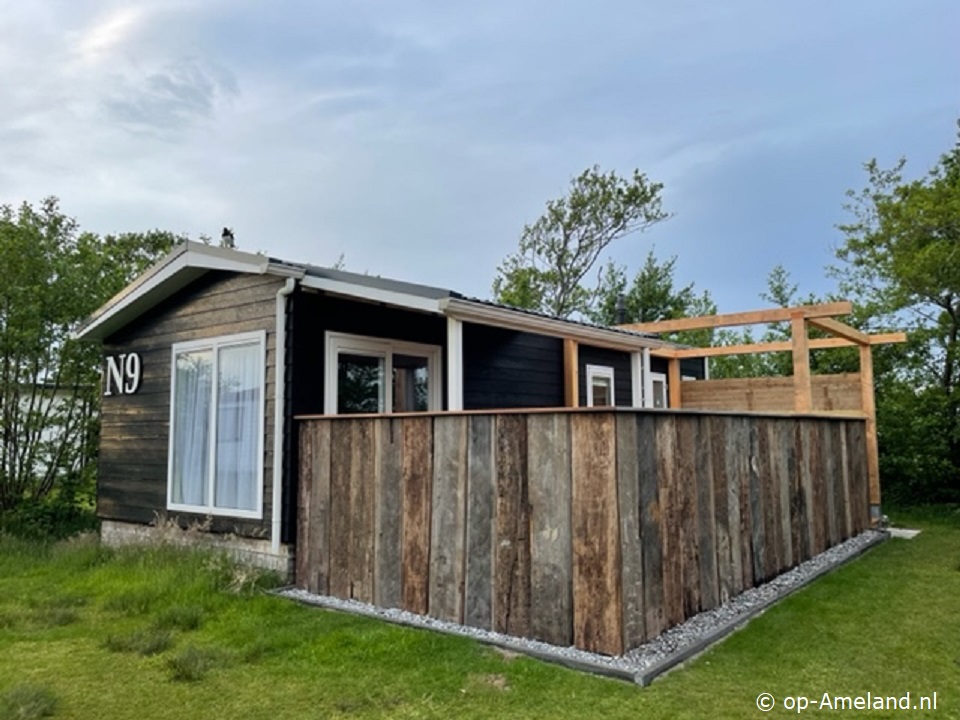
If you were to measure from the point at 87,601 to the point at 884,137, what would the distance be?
545 inches

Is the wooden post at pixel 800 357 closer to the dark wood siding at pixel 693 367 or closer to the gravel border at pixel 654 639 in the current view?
the gravel border at pixel 654 639

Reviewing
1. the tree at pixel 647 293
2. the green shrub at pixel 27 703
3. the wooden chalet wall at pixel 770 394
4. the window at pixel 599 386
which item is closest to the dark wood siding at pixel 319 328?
the green shrub at pixel 27 703

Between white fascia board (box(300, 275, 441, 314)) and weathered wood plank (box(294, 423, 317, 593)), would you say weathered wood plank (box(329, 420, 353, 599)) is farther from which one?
white fascia board (box(300, 275, 441, 314))

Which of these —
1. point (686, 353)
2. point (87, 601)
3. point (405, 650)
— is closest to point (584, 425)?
point (405, 650)

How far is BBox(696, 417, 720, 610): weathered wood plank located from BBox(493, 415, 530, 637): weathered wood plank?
1.15 meters

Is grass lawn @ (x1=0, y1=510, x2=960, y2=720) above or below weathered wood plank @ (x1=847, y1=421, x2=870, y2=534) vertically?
below

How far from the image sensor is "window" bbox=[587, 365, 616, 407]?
9.06m

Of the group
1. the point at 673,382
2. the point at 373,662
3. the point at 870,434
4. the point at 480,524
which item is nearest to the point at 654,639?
the point at 480,524

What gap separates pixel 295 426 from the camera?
219 inches

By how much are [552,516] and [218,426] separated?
381cm

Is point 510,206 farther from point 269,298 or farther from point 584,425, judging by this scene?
point 584,425

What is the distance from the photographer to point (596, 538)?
3.49 m

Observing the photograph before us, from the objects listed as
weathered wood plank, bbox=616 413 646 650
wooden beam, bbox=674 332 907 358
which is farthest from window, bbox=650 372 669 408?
weathered wood plank, bbox=616 413 646 650

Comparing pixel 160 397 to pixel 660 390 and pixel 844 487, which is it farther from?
pixel 660 390
